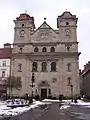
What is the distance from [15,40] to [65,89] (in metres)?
21.7

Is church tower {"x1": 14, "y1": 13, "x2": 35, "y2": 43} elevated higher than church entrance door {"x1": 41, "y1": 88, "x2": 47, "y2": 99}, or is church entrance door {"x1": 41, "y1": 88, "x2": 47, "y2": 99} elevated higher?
church tower {"x1": 14, "y1": 13, "x2": 35, "y2": 43}

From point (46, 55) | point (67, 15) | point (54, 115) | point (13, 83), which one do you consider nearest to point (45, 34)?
point (46, 55)

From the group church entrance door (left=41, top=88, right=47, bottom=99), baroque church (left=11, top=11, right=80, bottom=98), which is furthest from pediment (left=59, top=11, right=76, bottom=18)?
church entrance door (left=41, top=88, right=47, bottom=99)

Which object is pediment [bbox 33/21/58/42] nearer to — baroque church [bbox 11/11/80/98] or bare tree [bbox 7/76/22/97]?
baroque church [bbox 11/11/80/98]

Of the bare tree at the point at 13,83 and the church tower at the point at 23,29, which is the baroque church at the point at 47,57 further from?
the bare tree at the point at 13,83

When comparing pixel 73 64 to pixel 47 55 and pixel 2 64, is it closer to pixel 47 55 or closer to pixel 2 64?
pixel 47 55

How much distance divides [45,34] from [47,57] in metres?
7.58

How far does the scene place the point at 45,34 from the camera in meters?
69.4

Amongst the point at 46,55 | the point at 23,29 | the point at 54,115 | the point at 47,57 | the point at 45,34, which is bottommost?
the point at 54,115

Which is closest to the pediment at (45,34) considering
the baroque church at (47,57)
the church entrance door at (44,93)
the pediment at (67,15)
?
the baroque church at (47,57)

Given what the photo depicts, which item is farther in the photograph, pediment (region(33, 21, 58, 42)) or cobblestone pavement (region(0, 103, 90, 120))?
pediment (region(33, 21, 58, 42))

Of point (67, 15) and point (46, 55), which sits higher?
point (67, 15)

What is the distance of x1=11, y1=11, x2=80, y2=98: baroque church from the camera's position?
6538cm

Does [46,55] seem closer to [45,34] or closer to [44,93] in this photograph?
[45,34]
